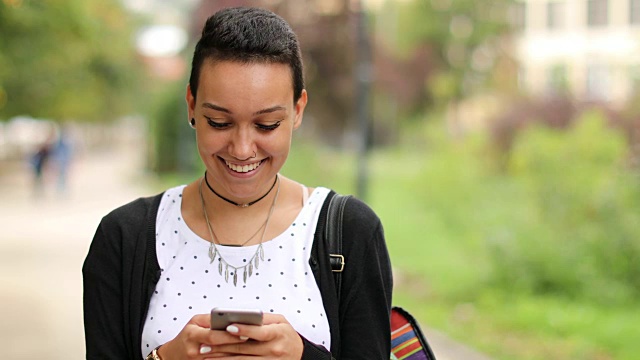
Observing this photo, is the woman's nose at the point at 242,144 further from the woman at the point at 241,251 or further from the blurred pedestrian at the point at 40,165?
the blurred pedestrian at the point at 40,165

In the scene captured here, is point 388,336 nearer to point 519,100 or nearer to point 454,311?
point 454,311

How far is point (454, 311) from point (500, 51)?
41671 mm

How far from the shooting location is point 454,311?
8.72 metres

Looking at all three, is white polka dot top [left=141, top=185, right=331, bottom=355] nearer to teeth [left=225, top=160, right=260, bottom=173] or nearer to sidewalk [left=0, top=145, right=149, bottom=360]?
teeth [left=225, top=160, right=260, bottom=173]

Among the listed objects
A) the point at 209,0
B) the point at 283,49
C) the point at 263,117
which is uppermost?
the point at 209,0

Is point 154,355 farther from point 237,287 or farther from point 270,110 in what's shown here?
point 270,110

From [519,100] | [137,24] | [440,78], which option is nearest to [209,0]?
[519,100]

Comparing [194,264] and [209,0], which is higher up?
[209,0]

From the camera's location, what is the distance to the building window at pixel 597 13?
48750 mm

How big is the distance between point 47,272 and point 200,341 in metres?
9.05

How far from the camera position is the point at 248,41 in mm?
1930

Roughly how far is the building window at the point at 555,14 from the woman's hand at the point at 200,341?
171 ft

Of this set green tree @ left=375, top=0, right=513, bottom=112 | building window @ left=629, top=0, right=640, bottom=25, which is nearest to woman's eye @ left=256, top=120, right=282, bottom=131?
green tree @ left=375, top=0, right=513, bottom=112

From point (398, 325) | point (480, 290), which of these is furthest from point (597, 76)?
point (398, 325)
